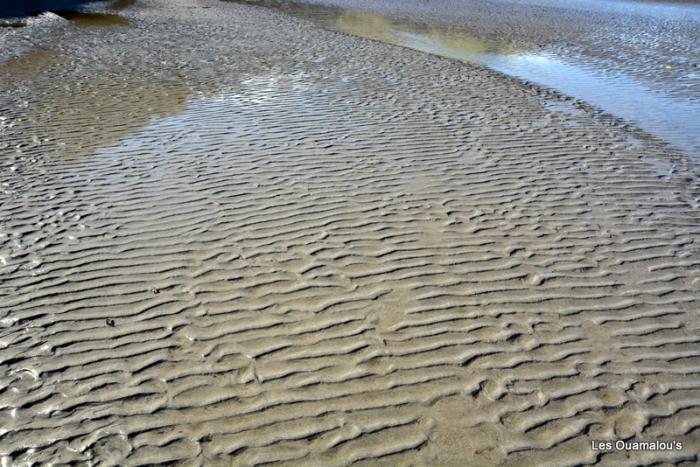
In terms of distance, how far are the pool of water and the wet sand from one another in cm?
155

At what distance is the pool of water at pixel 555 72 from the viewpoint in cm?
1277

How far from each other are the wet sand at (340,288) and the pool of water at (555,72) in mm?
1546

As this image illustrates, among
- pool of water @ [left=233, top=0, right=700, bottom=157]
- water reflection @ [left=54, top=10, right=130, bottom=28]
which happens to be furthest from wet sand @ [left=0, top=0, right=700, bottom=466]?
water reflection @ [left=54, top=10, right=130, bottom=28]

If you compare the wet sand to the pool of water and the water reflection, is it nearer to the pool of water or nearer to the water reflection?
the pool of water

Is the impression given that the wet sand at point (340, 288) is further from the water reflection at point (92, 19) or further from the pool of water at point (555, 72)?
the water reflection at point (92, 19)

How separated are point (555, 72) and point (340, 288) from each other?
14.2 metres

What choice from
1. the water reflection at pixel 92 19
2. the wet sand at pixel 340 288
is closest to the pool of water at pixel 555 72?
the wet sand at pixel 340 288

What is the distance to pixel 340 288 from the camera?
20.3 ft

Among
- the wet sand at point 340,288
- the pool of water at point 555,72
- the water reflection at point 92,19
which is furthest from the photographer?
the water reflection at point 92,19

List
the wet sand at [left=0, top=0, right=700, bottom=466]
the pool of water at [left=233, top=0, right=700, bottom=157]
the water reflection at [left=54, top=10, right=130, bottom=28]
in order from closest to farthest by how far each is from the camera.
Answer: the wet sand at [left=0, top=0, right=700, bottom=466], the pool of water at [left=233, top=0, right=700, bottom=157], the water reflection at [left=54, top=10, right=130, bottom=28]

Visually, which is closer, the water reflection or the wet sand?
the wet sand

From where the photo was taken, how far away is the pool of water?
12773 millimetres

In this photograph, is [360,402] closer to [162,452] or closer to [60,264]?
[162,452]

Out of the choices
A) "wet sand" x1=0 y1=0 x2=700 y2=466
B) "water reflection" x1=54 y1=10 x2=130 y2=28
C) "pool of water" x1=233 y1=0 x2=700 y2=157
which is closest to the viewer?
"wet sand" x1=0 y1=0 x2=700 y2=466
